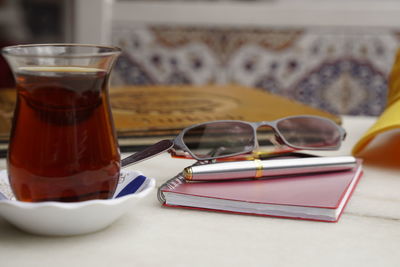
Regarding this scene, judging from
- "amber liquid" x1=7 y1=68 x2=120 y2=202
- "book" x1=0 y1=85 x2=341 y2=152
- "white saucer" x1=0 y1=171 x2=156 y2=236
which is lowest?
"book" x1=0 y1=85 x2=341 y2=152

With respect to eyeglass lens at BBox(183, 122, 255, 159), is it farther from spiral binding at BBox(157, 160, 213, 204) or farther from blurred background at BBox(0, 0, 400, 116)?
blurred background at BBox(0, 0, 400, 116)

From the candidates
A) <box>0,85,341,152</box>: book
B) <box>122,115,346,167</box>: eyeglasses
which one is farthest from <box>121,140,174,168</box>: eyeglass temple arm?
<box>0,85,341,152</box>: book

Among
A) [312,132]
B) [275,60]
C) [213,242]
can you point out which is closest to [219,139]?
[312,132]

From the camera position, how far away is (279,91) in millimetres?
1721

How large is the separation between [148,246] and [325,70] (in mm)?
1402

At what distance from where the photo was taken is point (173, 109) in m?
0.88

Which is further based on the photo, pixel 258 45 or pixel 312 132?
pixel 258 45

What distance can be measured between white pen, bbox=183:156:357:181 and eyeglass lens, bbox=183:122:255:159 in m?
0.05

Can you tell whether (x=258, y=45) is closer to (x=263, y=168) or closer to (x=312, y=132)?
(x=312, y=132)

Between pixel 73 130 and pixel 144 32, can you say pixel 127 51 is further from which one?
pixel 73 130

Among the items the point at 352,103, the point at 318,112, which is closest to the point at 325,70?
the point at 352,103

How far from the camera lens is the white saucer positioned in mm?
365

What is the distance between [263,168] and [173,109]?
37 centimetres

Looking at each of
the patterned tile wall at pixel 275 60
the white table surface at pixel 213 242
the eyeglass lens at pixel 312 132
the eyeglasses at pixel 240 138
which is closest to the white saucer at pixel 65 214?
the white table surface at pixel 213 242
